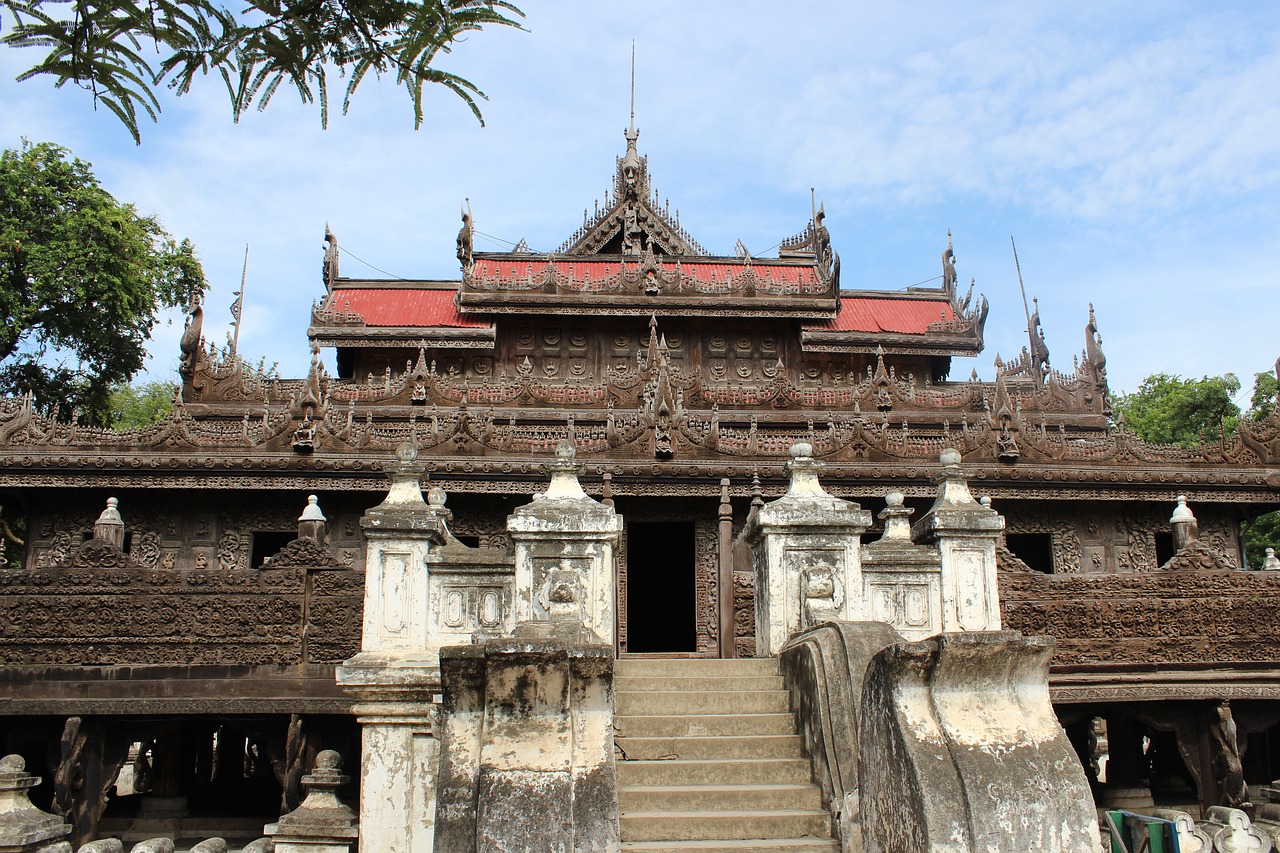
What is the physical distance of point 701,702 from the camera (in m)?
6.54

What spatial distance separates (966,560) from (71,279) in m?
21.5

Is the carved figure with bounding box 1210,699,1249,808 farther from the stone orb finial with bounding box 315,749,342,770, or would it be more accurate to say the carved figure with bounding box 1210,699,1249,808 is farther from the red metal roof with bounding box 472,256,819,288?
the red metal roof with bounding box 472,256,819,288

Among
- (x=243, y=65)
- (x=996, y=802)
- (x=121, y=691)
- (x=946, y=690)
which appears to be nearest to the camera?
(x=243, y=65)

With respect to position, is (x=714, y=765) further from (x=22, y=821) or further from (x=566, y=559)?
(x=22, y=821)

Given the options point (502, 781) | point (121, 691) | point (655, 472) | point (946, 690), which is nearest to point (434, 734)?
point (502, 781)

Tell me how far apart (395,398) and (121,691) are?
905cm

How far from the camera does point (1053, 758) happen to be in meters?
4.15

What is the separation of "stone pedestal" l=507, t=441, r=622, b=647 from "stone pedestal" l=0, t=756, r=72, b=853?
5185mm

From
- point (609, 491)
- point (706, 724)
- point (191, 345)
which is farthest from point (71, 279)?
point (706, 724)

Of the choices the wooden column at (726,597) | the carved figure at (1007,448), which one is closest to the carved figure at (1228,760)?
the carved figure at (1007,448)

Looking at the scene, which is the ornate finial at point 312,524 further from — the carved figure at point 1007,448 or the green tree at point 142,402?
the green tree at point 142,402

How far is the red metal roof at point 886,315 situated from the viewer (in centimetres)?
2269

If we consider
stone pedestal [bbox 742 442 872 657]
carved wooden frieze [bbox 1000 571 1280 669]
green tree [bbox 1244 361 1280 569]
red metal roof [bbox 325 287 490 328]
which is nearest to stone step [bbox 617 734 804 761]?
stone pedestal [bbox 742 442 872 657]

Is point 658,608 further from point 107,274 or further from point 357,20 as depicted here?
point 357,20
